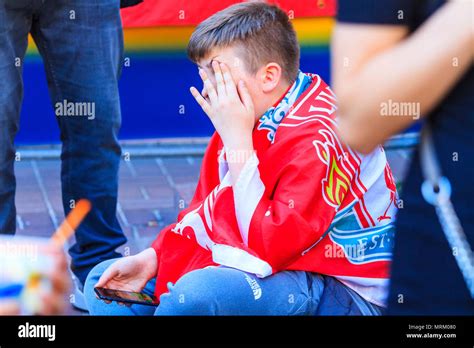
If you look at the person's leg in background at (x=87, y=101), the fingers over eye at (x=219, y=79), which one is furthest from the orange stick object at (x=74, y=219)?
the fingers over eye at (x=219, y=79)

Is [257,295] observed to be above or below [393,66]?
below

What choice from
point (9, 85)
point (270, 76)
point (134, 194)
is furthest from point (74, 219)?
point (270, 76)

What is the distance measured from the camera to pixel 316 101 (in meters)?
2.35

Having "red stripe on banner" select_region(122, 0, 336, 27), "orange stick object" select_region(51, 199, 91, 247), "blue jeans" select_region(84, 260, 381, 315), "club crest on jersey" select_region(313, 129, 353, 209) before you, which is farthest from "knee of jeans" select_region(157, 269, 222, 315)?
"red stripe on banner" select_region(122, 0, 336, 27)

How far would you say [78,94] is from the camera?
3.17 meters

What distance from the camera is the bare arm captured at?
117 cm

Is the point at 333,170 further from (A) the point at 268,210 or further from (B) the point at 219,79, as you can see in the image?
(B) the point at 219,79

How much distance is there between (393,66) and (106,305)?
4.47 feet

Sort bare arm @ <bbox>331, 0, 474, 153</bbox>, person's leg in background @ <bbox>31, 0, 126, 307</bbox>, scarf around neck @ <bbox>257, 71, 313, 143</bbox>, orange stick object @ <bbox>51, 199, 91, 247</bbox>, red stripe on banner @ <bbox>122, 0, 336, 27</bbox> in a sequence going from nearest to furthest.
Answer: bare arm @ <bbox>331, 0, 474, 153</bbox> < scarf around neck @ <bbox>257, 71, 313, 143</bbox> < person's leg in background @ <bbox>31, 0, 126, 307</bbox> < orange stick object @ <bbox>51, 199, 91, 247</bbox> < red stripe on banner @ <bbox>122, 0, 336, 27</bbox>

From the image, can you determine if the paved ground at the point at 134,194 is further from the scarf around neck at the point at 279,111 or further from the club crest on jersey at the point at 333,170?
the club crest on jersey at the point at 333,170

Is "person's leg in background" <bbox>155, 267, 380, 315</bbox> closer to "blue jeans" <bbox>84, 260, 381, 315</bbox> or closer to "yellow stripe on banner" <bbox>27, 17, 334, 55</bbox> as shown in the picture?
"blue jeans" <bbox>84, 260, 381, 315</bbox>

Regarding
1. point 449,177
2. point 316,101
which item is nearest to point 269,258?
point 316,101

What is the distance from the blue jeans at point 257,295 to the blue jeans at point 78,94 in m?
1.05

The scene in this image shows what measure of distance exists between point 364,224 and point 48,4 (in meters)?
1.33
